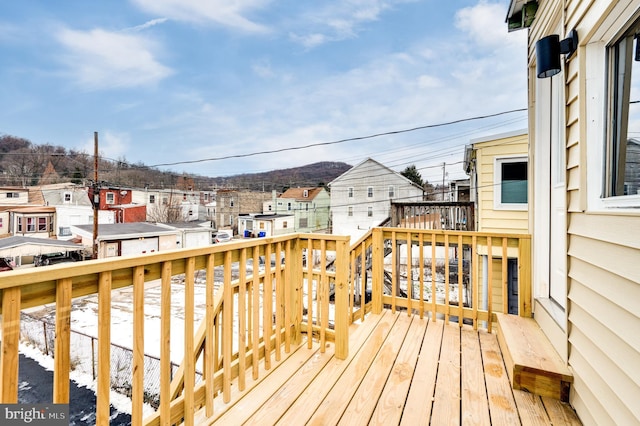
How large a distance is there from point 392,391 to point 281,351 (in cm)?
83

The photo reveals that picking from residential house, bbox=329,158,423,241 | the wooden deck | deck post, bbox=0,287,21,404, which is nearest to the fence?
the wooden deck

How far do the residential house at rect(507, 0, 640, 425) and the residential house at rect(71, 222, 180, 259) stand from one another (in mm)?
11096

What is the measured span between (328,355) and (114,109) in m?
17.3

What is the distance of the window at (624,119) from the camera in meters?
1.29

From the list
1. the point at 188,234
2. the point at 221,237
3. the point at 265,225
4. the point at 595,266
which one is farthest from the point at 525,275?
the point at 265,225

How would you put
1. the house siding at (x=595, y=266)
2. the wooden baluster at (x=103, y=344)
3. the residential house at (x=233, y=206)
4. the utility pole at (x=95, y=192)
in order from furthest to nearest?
the residential house at (x=233, y=206) < the utility pole at (x=95, y=192) < the house siding at (x=595, y=266) < the wooden baluster at (x=103, y=344)

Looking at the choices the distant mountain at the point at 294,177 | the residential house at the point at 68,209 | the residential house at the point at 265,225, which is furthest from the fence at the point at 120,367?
the residential house at the point at 265,225

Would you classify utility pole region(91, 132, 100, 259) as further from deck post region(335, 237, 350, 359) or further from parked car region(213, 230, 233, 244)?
deck post region(335, 237, 350, 359)

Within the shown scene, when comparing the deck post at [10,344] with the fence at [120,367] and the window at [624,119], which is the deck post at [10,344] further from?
the fence at [120,367]

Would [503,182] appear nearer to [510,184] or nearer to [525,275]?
[510,184]

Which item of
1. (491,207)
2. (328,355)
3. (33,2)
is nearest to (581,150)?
(328,355)

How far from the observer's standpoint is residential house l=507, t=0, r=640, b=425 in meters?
1.20

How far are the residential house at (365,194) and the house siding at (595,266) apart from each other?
17.4 meters

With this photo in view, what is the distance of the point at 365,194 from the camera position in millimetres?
19656
